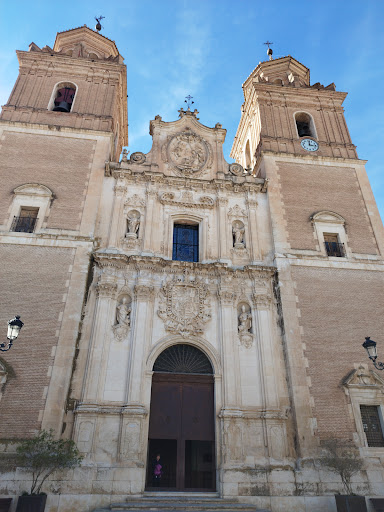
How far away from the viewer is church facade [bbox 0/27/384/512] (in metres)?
11.5

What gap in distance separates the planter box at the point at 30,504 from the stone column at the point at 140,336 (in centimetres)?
332

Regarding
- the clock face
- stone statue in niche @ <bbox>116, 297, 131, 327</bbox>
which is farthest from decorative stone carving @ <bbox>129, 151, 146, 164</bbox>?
the clock face

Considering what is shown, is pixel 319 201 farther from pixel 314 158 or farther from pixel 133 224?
pixel 133 224

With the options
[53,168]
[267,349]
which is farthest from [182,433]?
[53,168]

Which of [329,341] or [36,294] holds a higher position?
[36,294]

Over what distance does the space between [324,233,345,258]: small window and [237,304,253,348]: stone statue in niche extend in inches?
179

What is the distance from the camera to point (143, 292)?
13805 millimetres

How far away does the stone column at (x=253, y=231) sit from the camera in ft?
51.3

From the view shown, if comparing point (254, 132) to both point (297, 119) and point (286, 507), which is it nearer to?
point (297, 119)

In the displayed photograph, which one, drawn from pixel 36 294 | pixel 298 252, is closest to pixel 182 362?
pixel 36 294

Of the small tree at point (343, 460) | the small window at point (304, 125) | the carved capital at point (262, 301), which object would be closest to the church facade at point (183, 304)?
the carved capital at point (262, 301)

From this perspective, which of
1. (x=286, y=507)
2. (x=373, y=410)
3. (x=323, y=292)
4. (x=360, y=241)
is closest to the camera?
(x=286, y=507)

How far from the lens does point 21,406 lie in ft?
37.0

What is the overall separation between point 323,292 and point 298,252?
187 cm
